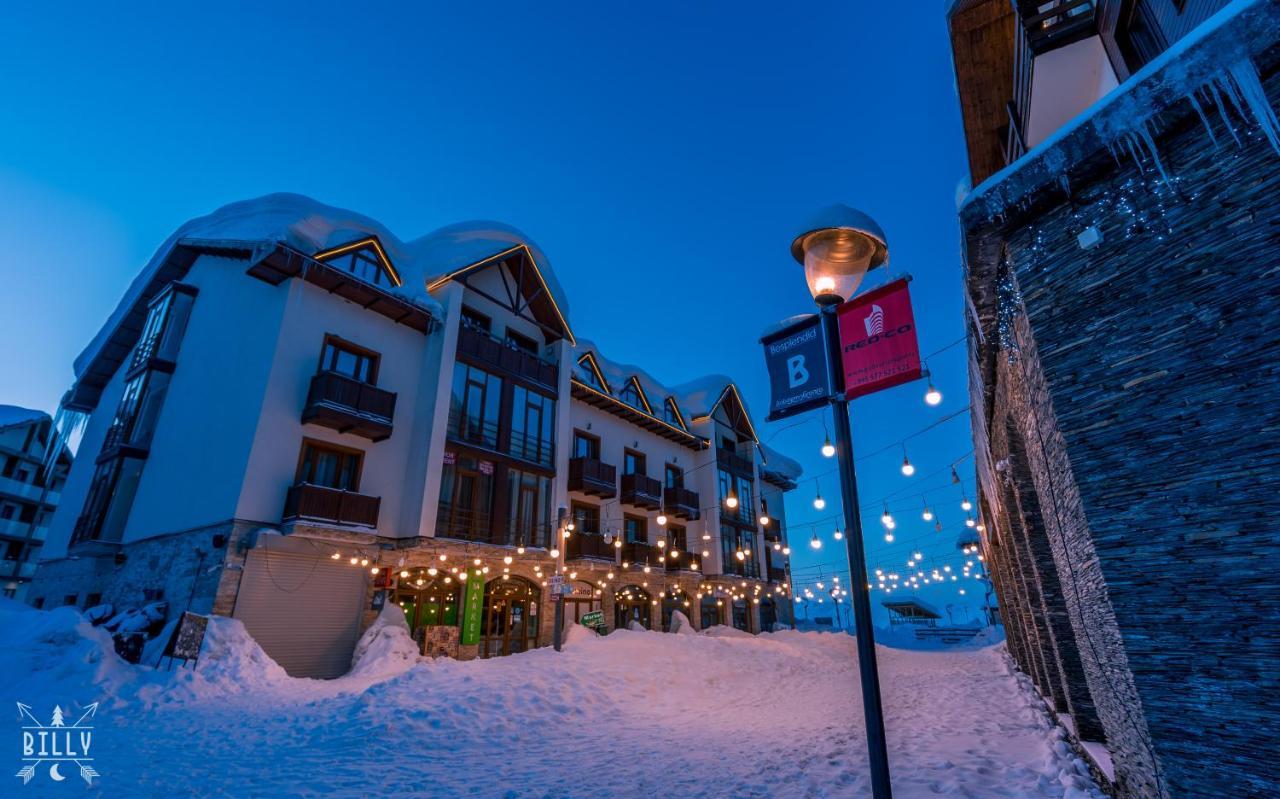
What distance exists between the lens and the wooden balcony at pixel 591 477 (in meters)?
25.7

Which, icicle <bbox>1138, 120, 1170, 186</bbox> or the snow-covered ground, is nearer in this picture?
icicle <bbox>1138, 120, 1170, 186</bbox>

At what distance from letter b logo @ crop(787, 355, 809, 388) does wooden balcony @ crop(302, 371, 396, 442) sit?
16.3 meters

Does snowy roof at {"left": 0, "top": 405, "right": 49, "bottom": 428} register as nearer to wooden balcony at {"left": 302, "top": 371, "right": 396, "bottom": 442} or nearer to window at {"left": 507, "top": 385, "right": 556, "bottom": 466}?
wooden balcony at {"left": 302, "top": 371, "right": 396, "bottom": 442}

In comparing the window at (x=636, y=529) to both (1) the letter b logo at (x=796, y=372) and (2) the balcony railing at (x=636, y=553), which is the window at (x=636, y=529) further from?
(1) the letter b logo at (x=796, y=372)

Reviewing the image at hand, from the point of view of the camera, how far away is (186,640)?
12773 mm

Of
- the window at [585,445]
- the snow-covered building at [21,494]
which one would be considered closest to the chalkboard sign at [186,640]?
the window at [585,445]

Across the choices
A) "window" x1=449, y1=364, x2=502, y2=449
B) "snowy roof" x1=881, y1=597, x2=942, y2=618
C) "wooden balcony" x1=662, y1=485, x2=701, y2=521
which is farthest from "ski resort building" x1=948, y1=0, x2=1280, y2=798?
"snowy roof" x1=881, y1=597, x2=942, y2=618

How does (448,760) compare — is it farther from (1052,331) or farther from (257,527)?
Answer: (257,527)

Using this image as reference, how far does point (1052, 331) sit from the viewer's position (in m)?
3.22

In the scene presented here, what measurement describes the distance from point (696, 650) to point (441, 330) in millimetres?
14639

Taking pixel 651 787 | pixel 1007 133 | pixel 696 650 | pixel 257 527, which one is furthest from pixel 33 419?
pixel 1007 133

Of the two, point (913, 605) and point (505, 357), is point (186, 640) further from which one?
point (913, 605)

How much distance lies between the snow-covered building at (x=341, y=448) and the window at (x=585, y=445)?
0.15 meters

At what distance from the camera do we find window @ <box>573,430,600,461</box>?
27.5m
